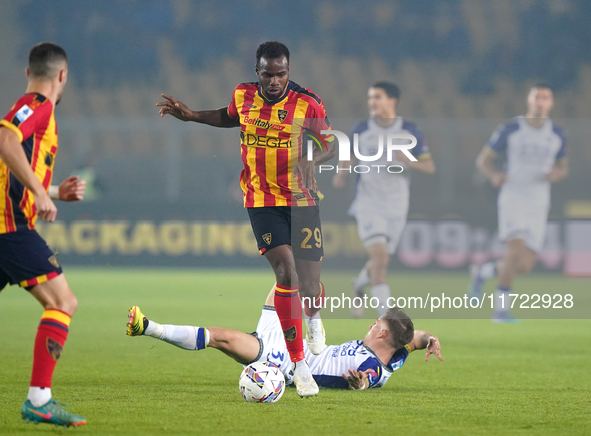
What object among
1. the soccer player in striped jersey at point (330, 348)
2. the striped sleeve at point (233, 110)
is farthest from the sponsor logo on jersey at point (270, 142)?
the soccer player in striped jersey at point (330, 348)

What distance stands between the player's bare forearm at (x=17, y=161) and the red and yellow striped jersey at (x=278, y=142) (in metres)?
1.86

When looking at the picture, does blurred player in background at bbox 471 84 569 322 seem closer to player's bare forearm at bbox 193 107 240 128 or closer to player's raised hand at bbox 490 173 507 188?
player's raised hand at bbox 490 173 507 188

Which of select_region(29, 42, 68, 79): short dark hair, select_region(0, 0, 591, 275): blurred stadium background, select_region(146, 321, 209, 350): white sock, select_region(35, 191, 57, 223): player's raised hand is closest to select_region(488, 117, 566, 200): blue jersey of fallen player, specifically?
select_region(0, 0, 591, 275): blurred stadium background

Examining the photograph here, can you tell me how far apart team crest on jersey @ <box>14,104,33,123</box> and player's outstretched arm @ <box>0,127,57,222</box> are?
0.34ft

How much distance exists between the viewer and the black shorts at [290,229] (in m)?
5.03

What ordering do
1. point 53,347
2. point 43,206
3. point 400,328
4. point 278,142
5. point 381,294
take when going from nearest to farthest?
point 43,206 < point 53,347 < point 400,328 < point 278,142 < point 381,294

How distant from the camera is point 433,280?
659 centimetres

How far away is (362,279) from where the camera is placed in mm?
8500

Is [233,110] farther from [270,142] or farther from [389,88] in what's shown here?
[389,88]

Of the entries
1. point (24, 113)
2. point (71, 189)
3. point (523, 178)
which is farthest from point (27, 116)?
point (523, 178)

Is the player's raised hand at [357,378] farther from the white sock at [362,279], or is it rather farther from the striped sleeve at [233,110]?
the white sock at [362,279]

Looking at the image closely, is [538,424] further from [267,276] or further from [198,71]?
[198,71]

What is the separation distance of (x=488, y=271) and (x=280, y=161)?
492 centimetres

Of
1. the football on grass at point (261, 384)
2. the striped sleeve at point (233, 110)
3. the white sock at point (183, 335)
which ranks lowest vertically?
the football on grass at point (261, 384)
